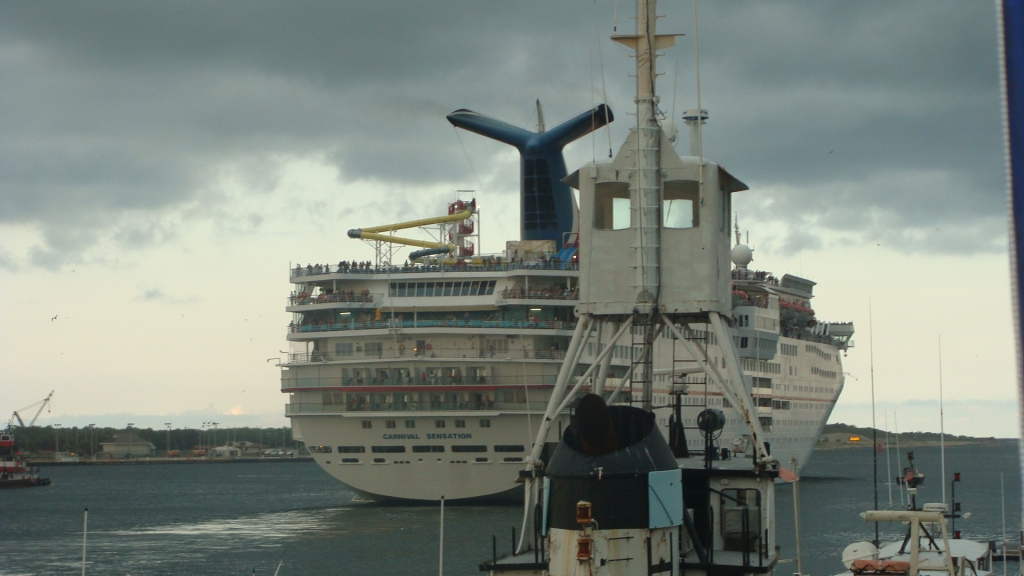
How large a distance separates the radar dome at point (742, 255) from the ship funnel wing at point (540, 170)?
25.3 metres

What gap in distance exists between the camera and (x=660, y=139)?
2450 cm

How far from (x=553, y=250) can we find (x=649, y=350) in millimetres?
45286

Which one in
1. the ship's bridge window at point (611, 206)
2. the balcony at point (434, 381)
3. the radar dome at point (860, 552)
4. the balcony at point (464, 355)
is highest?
the ship's bridge window at point (611, 206)

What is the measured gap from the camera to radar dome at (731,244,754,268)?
96.4 metres

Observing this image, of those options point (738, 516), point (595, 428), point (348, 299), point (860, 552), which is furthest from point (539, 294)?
point (595, 428)

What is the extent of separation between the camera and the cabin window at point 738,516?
2159 centimetres

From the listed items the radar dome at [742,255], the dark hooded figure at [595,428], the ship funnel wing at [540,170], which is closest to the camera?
the dark hooded figure at [595,428]

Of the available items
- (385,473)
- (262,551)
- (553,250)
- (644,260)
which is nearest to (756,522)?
(644,260)

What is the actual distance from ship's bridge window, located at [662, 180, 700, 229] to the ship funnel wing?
47.4m

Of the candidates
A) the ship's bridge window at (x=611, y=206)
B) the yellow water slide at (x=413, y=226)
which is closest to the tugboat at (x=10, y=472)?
the yellow water slide at (x=413, y=226)

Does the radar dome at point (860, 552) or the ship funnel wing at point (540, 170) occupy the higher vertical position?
the ship funnel wing at point (540, 170)

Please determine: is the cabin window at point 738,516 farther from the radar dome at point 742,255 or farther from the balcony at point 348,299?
the radar dome at point 742,255

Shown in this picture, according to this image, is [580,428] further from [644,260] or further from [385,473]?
[385,473]

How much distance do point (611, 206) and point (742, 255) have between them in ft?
241
